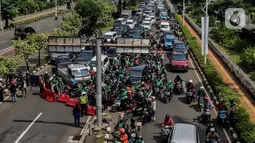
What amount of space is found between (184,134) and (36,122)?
8973 millimetres

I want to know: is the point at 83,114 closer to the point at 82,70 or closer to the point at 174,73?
the point at 82,70

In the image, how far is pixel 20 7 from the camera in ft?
258

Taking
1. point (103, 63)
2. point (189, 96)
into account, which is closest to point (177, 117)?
point (189, 96)

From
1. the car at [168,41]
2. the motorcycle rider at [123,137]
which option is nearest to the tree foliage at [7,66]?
the motorcycle rider at [123,137]

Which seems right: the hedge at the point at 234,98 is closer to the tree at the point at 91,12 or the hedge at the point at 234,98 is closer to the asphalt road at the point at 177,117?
the asphalt road at the point at 177,117

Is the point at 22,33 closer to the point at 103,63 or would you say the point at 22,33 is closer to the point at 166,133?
the point at 103,63

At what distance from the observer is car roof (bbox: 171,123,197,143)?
14.1 m

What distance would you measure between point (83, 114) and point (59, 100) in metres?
3.49

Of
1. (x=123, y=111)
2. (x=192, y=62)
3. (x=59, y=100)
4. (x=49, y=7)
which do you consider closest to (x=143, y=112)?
(x=123, y=111)

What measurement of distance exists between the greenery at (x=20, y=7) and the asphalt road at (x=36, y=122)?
37279 mm

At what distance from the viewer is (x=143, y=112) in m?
19.1

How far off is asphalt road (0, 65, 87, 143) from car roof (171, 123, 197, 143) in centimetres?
564

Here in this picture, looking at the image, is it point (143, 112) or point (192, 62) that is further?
point (192, 62)

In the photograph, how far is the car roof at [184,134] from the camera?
46.3 feet
